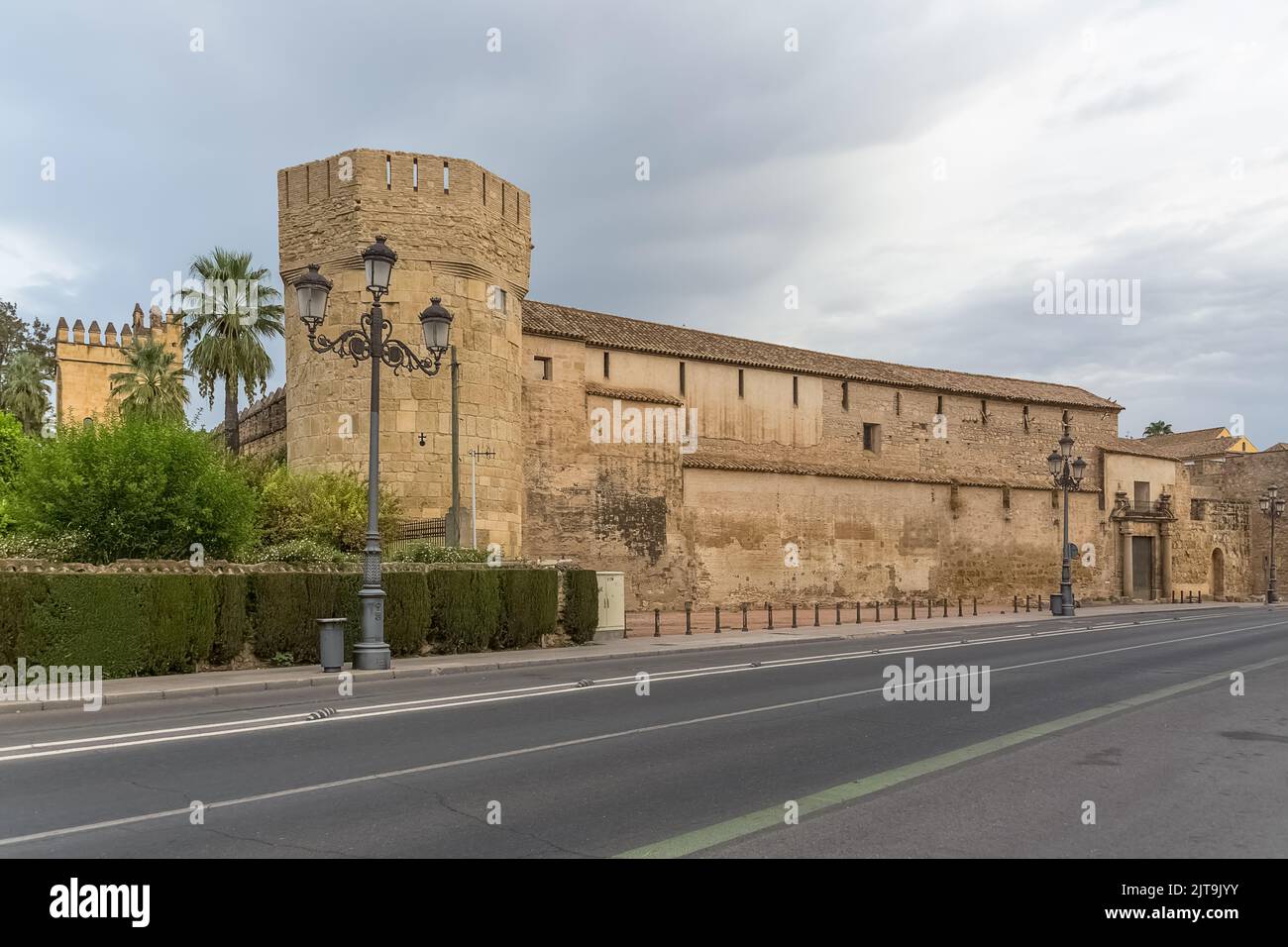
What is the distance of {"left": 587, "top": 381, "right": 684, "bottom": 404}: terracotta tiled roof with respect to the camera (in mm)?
35359

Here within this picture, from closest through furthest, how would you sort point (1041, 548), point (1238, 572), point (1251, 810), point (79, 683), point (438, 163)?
point (1251, 810), point (79, 683), point (438, 163), point (1041, 548), point (1238, 572)

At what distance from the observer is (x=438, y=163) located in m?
28.3

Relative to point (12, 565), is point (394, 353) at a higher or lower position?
higher

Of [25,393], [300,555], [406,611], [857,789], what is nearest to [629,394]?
[300,555]

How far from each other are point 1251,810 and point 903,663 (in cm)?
1058

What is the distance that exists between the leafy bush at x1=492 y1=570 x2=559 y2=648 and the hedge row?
0.02m

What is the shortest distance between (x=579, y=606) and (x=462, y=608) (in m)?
3.44

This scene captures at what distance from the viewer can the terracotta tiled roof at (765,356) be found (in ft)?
118

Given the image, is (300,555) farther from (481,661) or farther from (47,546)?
(481,661)

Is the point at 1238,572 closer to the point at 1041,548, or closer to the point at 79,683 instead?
the point at 1041,548

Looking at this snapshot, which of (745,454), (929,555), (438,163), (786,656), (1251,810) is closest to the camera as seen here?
(1251,810)

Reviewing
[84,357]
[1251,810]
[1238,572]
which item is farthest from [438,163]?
[1238,572]

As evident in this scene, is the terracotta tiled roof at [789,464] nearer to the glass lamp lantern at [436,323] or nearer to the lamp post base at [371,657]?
the glass lamp lantern at [436,323]

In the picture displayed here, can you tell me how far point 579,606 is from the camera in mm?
22203
